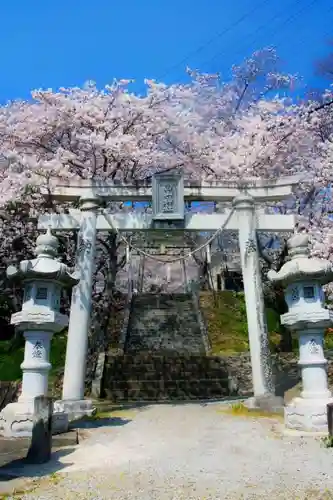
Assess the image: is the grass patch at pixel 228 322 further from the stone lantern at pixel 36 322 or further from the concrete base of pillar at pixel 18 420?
the concrete base of pillar at pixel 18 420

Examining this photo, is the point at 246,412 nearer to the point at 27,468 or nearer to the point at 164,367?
the point at 27,468

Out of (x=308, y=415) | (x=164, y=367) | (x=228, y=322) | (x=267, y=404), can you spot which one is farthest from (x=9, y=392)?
(x=228, y=322)

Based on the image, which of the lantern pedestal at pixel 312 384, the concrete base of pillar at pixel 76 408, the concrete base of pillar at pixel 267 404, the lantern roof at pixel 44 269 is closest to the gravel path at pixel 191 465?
the lantern pedestal at pixel 312 384

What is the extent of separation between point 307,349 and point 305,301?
941 mm

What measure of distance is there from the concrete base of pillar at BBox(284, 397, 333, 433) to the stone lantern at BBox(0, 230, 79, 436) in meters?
4.59

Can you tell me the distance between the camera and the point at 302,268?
818 centimetres

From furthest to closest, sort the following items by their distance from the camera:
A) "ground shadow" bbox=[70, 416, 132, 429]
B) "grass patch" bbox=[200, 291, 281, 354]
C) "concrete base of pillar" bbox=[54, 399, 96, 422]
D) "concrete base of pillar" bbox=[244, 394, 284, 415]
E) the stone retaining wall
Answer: "grass patch" bbox=[200, 291, 281, 354], the stone retaining wall, "concrete base of pillar" bbox=[244, 394, 284, 415], "concrete base of pillar" bbox=[54, 399, 96, 422], "ground shadow" bbox=[70, 416, 132, 429]

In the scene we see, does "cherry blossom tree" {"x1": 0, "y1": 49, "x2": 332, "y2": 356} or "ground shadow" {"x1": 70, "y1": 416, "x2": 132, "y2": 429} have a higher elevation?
"cherry blossom tree" {"x1": 0, "y1": 49, "x2": 332, "y2": 356}

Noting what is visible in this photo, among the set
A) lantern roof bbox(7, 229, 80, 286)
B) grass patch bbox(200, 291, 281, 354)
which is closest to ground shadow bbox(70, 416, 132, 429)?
lantern roof bbox(7, 229, 80, 286)

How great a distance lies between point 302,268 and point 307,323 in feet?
3.54

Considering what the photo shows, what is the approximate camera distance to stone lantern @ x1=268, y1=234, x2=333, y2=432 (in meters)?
7.47

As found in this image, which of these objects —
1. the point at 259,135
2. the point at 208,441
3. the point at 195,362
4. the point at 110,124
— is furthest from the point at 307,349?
the point at 259,135

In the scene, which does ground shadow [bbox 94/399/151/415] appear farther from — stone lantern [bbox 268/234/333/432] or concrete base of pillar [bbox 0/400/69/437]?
stone lantern [bbox 268/234/333/432]

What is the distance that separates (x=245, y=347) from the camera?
1809 centimetres
